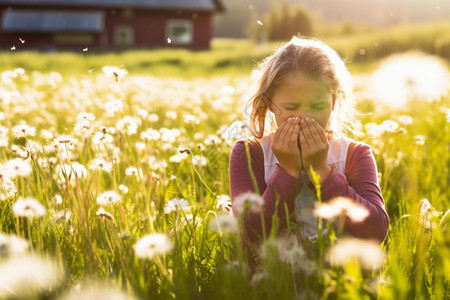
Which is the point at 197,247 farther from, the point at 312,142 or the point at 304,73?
the point at 304,73

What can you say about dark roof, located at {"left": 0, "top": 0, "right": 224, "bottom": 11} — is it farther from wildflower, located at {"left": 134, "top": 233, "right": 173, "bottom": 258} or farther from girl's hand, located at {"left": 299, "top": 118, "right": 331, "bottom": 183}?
wildflower, located at {"left": 134, "top": 233, "right": 173, "bottom": 258}

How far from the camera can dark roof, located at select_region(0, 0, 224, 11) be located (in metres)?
30.8

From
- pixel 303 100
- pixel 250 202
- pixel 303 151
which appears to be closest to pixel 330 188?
pixel 303 151

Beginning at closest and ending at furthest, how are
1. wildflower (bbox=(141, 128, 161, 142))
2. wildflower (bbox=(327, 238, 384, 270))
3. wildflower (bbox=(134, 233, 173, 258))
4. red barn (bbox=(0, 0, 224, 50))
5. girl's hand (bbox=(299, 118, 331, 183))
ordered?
wildflower (bbox=(327, 238, 384, 270)) → wildflower (bbox=(134, 233, 173, 258)) → girl's hand (bbox=(299, 118, 331, 183)) → wildflower (bbox=(141, 128, 161, 142)) → red barn (bbox=(0, 0, 224, 50))

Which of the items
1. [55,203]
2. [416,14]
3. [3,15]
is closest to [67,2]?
[3,15]

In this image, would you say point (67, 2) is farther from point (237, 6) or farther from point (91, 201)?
point (237, 6)

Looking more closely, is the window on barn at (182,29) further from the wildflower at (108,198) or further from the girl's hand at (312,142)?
the girl's hand at (312,142)

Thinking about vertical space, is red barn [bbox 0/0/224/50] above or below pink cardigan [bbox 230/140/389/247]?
above

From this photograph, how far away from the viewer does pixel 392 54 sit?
21.6m

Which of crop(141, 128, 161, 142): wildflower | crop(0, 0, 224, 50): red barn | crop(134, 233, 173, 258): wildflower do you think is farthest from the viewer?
crop(0, 0, 224, 50): red barn

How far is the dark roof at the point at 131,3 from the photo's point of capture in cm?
3075

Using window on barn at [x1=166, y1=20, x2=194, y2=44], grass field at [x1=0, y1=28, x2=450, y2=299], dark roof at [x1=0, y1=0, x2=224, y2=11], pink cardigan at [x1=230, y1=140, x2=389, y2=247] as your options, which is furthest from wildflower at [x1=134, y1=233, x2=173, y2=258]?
window on barn at [x1=166, y1=20, x2=194, y2=44]

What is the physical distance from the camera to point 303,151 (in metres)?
1.75

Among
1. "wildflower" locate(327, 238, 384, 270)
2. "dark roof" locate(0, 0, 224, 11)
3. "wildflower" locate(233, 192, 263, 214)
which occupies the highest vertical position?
"dark roof" locate(0, 0, 224, 11)
